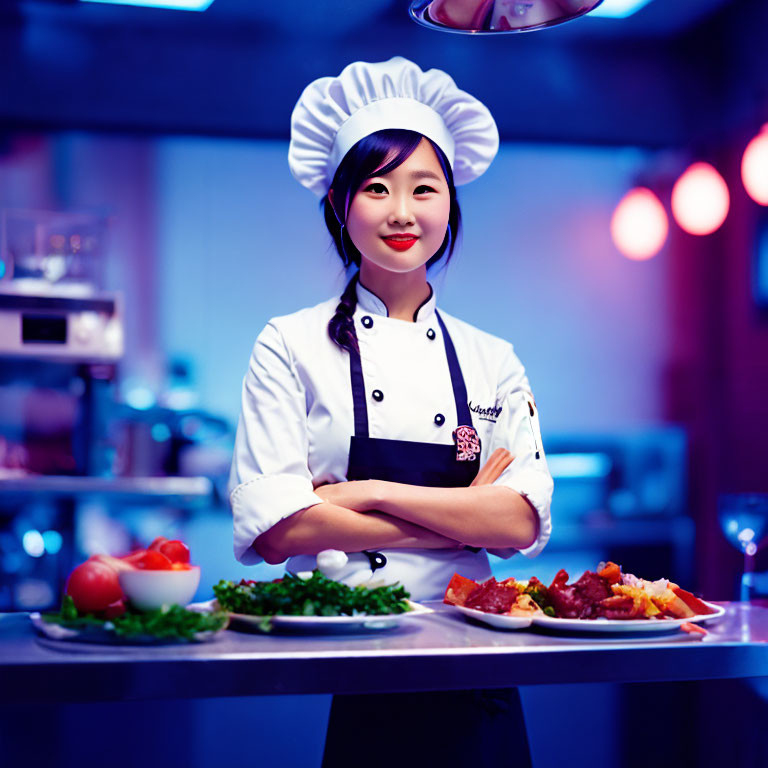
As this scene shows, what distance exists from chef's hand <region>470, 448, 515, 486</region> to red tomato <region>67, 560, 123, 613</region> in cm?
68

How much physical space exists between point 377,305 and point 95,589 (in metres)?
0.79

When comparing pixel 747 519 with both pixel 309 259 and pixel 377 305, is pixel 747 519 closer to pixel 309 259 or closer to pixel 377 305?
pixel 377 305

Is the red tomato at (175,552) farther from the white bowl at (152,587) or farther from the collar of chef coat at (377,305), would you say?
the collar of chef coat at (377,305)

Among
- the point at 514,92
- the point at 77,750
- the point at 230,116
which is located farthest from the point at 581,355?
the point at 77,750

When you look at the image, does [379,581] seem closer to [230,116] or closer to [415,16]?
[415,16]

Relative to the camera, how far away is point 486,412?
1867 mm

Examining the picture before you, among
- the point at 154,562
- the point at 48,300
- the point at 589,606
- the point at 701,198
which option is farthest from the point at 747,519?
the point at 48,300

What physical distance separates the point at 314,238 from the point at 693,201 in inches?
69.4

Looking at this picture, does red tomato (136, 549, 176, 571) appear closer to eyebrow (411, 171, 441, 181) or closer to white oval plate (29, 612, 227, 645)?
white oval plate (29, 612, 227, 645)

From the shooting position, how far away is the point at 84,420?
3969mm

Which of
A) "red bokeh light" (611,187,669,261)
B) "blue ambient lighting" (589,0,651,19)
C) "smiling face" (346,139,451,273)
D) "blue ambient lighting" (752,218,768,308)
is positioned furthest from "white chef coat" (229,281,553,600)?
"blue ambient lighting" (752,218,768,308)

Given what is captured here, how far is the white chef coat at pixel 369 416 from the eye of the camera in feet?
5.49

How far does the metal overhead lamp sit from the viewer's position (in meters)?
1.74

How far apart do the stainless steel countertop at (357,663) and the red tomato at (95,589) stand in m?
0.05
